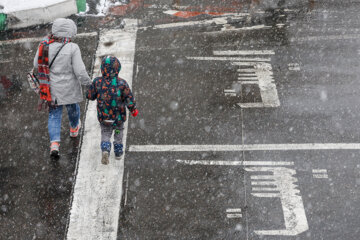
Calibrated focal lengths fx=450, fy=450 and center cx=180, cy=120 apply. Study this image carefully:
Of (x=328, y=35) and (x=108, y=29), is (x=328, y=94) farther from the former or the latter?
(x=108, y=29)

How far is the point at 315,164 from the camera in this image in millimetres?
5887

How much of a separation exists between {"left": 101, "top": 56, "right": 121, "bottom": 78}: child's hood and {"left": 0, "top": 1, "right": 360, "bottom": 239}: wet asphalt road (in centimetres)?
134

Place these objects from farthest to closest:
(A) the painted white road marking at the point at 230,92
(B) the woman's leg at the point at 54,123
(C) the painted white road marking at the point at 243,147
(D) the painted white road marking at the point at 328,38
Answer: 1. (D) the painted white road marking at the point at 328,38
2. (A) the painted white road marking at the point at 230,92
3. (C) the painted white road marking at the point at 243,147
4. (B) the woman's leg at the point at 54,123

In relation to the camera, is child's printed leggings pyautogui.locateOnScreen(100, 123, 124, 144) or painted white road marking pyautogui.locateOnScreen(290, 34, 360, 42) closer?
child's printed leggings pyautogui.locateOnScreen(100, 123, 124, 144)

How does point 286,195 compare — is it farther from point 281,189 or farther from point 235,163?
point 235,163

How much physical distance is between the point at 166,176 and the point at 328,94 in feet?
10.0

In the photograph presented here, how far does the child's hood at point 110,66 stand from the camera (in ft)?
16.6

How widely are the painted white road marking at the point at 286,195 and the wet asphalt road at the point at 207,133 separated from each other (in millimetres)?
55

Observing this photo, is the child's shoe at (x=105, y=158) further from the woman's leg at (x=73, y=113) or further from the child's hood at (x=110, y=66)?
the child's hood at (x=110, y=66)

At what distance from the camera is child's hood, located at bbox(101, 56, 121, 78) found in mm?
5070

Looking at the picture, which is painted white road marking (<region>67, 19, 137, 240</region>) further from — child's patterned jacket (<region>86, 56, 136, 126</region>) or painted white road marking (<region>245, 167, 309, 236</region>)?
painted white road marking (<region>245, 167, 309, 236</region>)

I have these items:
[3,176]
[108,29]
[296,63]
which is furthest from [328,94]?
[3,176]

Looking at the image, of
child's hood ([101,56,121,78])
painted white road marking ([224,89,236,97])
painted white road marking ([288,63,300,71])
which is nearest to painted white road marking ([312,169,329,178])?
painted white road marking ([224,89,236,97])

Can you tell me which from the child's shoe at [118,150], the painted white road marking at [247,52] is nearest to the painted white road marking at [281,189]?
the child's shoe at [118,150]
